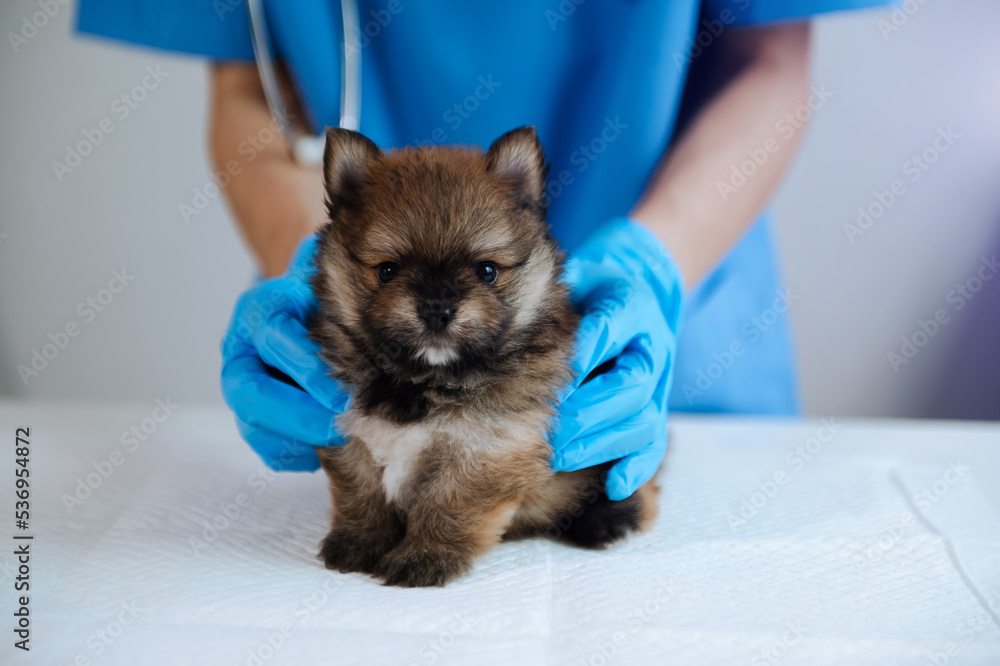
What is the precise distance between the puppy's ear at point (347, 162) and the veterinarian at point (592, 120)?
0.41m

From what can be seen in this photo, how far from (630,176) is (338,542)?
1280 mm

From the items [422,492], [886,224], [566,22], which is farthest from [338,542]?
[886,224]

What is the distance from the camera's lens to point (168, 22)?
7.04ft

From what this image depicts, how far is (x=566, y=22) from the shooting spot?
2.01 meters

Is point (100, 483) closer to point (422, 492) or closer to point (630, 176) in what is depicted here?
point (422, 492)

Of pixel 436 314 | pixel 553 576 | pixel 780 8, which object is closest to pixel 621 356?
pixel 553 576

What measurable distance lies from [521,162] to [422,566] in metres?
0.72

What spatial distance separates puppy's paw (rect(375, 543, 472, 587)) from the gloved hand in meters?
0.25

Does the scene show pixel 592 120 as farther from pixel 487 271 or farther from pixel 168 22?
pixel 168 22

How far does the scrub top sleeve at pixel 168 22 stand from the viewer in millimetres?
2127

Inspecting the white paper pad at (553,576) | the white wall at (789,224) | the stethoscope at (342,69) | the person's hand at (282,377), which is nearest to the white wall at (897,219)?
the white wall at (789,224)

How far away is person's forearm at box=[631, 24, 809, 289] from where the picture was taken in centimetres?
191

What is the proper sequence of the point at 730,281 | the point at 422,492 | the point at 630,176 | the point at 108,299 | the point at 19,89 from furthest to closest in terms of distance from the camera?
the point at 108,299
the point at 19,89
the point at 730,281
the point at 630,176
the point at 422,492

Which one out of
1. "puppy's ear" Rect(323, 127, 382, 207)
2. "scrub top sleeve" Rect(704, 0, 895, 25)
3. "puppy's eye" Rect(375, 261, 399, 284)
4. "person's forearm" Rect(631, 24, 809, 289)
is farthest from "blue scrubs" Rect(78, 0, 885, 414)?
"puppy's eye" Rect(375, 261, 399, 284)
